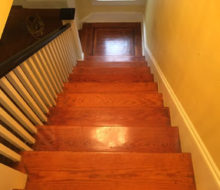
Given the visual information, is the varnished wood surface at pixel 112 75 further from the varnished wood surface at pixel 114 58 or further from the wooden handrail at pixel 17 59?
the wooden handrail at pixel 17 59

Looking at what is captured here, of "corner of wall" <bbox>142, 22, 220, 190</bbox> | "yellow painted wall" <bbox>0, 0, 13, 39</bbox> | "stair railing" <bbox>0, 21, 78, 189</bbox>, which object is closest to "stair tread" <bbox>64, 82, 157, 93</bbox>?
"stair railing" <bbox>0, 21, 78, 189</bbox>

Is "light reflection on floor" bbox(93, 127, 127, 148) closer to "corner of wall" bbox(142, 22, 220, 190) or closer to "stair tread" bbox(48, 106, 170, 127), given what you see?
"stair tread" bbox(48, 106, 170, 127)

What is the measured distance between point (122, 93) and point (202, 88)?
957 mm

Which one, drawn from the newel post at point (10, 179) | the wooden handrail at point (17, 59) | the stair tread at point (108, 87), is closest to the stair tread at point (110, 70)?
the stair tread at point (108, 87)

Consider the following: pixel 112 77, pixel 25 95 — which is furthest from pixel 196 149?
pixel 112 77

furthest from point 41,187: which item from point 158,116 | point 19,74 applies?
point 158,116

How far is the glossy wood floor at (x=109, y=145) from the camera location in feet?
3.46

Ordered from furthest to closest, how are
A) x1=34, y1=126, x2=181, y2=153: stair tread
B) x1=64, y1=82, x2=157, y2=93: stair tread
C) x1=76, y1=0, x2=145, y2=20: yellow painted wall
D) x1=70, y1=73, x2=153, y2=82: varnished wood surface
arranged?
x1=76, y1=0, x2=145, y2=20: yellow painted wall → x1=70, y1=73, x2=153, y2=82: varnished wood surface → x1=64, y1=82, x2=157, y2=93: stair tread → x1=34, y1=126, x2=181, y2=153: stair tread

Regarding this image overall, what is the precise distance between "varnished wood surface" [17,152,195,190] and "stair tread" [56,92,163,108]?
0.71m

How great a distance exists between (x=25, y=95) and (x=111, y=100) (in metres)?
0.84

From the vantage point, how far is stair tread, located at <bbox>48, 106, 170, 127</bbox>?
1567 millimetres

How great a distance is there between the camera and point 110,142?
1353mm

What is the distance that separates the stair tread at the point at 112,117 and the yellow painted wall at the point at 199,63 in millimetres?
277

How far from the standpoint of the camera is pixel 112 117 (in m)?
1.61
